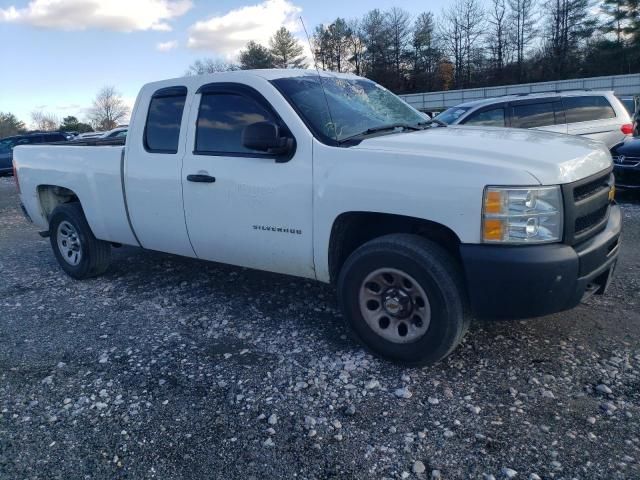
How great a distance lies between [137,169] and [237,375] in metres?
2.23

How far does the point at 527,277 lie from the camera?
9.21 feet

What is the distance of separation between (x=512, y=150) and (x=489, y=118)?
23.0 feet

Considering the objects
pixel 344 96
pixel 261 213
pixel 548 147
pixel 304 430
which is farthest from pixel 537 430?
pixel 344 96

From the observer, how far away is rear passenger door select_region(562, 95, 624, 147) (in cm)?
928

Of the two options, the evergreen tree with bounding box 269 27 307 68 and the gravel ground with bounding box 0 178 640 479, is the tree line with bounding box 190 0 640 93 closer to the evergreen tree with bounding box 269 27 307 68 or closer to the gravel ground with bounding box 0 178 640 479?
the evergreen tree with bounding box 269 27 307 68

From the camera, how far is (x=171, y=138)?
14.6ft

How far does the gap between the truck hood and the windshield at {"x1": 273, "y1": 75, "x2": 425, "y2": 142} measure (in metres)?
0.28

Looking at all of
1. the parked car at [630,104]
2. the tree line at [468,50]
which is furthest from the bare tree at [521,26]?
the parked car at [630,104]

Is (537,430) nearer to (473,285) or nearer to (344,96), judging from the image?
(473,285)

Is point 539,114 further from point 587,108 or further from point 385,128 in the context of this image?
point 385,128

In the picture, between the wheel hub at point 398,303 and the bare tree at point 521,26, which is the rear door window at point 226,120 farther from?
the bare tree at point 521,26

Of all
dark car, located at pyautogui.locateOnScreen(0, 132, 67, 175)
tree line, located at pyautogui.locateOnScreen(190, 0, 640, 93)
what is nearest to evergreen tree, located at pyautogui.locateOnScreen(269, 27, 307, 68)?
tree line, located at pyautogui.locateOnScreen(190, 0, 640, 93)

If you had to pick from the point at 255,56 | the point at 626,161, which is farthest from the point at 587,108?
the point at 255,56

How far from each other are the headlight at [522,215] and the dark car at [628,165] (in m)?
6.26
